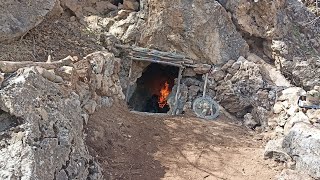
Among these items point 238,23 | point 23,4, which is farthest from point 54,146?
point 238,23

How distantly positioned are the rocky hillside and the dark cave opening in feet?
6.96

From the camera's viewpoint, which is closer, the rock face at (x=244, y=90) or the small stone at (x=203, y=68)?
the rock face at (x=244, y=90)

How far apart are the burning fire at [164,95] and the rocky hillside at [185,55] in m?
2.20

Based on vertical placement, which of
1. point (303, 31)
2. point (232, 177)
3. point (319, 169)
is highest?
point (303, 31)

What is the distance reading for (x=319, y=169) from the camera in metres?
6.64

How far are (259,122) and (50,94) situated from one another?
22.5 feet

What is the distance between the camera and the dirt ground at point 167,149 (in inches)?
268

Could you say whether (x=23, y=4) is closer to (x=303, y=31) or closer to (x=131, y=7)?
(x=131, y=7)

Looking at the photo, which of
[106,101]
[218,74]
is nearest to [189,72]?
[218,74]

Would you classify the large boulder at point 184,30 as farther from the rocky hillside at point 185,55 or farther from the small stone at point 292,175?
the small stone at point 292,175

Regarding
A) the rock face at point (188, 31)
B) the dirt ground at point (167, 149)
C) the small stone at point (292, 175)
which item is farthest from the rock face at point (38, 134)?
the rock face at point (188, 31)

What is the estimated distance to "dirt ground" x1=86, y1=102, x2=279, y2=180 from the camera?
6.80m

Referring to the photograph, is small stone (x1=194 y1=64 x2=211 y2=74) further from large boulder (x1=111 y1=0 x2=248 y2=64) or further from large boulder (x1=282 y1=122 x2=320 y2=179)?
large boulder (x1=282 y1=122 x2=320 y2=179)

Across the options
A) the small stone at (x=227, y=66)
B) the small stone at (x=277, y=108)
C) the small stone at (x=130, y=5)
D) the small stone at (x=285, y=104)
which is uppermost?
the small stone at (x=130, y=5)
